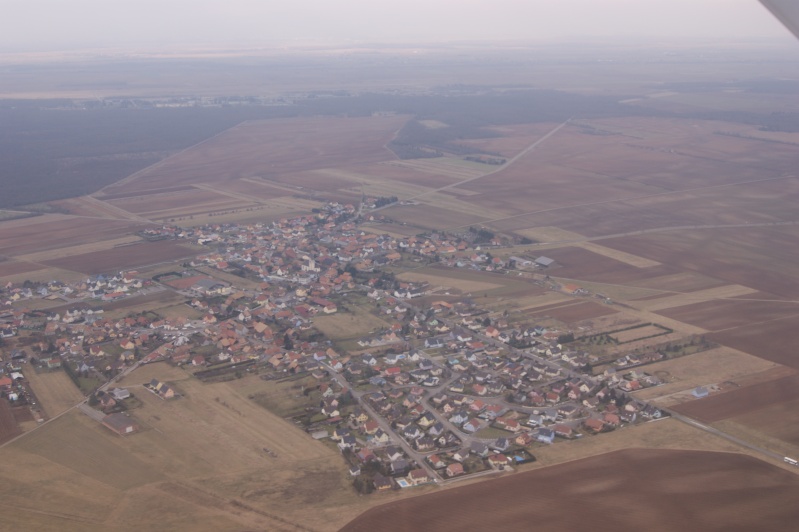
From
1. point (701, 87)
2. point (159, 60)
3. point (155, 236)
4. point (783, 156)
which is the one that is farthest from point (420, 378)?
point (159, 60)

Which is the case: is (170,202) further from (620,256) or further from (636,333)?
(636,333)

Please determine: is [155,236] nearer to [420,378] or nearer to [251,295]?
[251,295]

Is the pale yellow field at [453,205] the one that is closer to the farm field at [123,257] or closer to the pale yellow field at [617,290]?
the pale yellow field at [617,290]

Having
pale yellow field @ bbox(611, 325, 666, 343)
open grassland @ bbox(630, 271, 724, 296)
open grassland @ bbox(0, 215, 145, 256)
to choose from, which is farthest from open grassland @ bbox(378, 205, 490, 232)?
pale yellow field @ bbox(611, 325, 666, 343)

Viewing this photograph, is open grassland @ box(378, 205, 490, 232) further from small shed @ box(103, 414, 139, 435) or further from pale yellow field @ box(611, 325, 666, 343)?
small shed @ box(103, 414, 139, 435)

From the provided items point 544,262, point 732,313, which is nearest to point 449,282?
point 544,262

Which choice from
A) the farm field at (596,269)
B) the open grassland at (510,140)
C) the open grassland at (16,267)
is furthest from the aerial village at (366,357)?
the open grassland at (510,140)
